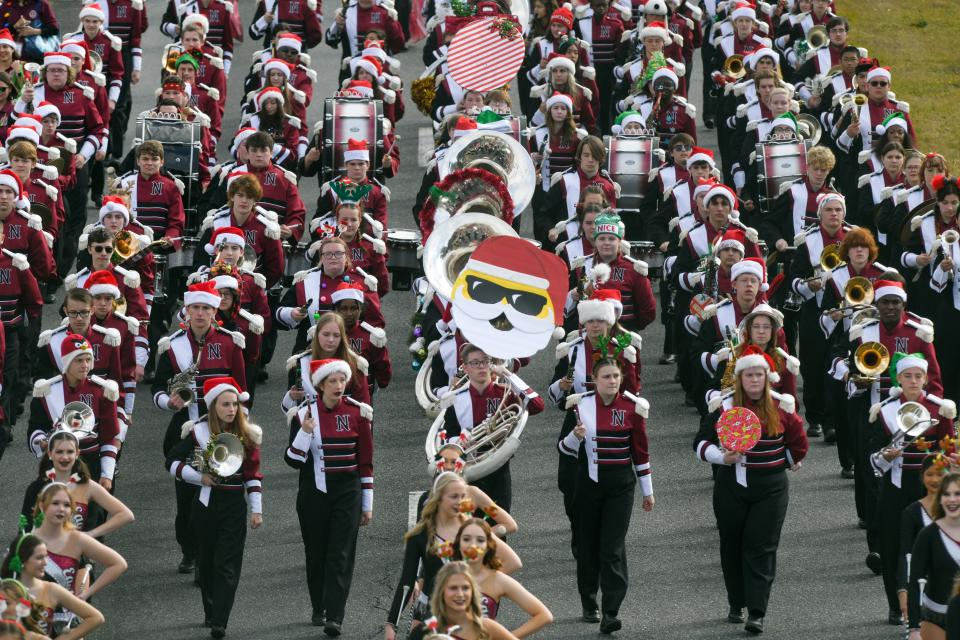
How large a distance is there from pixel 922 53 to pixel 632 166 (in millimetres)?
12004

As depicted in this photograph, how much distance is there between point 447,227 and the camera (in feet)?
53.1

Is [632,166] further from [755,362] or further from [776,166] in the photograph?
[755,362]

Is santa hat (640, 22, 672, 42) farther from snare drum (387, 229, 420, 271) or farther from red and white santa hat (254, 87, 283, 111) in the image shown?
snare drum (387, 229, 420, 271)

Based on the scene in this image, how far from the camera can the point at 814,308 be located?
1803 cm

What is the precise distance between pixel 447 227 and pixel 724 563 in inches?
134

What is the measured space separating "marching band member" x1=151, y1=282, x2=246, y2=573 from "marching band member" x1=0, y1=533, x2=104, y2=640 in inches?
116

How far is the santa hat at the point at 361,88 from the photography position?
68.7 ft

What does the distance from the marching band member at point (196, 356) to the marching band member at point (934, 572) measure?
215 inches

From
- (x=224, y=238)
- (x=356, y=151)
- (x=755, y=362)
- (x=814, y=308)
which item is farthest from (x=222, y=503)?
Answer: (x=814, y=308)

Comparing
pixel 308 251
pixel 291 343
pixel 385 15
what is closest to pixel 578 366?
pixel 308 251

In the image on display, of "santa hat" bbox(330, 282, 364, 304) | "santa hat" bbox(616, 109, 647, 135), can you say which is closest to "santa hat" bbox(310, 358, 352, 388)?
"santa hat" bbox(330, 282, 364, 304)

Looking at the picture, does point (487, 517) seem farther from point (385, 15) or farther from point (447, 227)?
point (385, 15)

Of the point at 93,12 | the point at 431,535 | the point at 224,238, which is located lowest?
the point at 431,535

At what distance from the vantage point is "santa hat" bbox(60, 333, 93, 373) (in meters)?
15.1
